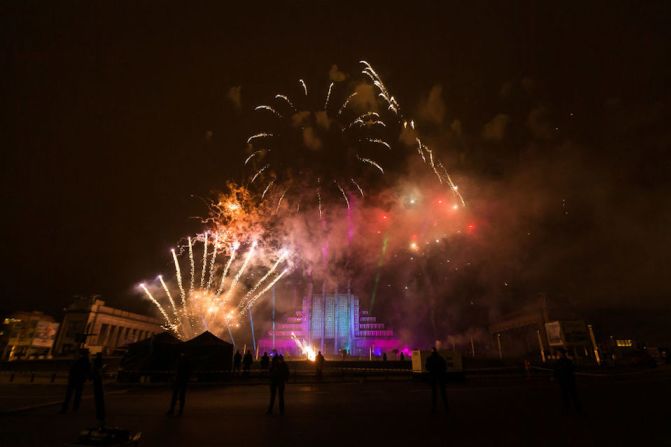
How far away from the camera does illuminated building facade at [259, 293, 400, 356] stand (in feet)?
245

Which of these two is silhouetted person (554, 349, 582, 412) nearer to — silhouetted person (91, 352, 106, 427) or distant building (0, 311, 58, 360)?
silhouetted person (91, 352, 106, 427)

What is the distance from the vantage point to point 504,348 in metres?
85.1

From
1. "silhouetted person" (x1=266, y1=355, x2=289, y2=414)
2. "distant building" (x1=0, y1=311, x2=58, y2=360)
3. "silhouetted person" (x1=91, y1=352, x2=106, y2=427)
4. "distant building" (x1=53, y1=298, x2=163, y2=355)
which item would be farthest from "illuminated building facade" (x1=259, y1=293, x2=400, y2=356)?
"silhouetted person" (x1=91, y1=352, x2=106, y2=427)

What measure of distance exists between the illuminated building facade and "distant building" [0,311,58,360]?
47870mm

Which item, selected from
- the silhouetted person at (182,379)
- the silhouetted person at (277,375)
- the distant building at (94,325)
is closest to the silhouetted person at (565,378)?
the silhouetted person at (277,375)

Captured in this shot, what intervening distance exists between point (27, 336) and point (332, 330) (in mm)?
65905

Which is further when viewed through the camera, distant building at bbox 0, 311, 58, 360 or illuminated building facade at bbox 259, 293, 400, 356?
distant building at bbox 0, 311, 58, 360

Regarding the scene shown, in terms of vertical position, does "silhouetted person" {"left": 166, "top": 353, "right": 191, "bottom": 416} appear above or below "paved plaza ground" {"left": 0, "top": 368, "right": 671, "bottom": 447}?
above

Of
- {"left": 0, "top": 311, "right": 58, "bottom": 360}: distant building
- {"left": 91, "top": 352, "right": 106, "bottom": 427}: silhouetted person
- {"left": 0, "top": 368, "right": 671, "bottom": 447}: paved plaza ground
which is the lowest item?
{"left": 0, "top": 368, "right": 671, "bottom": 447}: paved plaza ground

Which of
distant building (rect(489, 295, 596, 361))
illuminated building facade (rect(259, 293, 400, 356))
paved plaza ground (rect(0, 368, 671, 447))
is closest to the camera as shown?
paved plaza ground (rect(0, 368, 671, 447))

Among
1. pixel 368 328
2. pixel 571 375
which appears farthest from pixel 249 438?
pixel 368 328

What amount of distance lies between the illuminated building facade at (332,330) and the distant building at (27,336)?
47.9m

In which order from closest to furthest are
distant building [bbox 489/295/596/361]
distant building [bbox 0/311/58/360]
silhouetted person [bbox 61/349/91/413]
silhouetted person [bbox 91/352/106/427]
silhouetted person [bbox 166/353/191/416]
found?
silhouetted person [bbox 91/352/106/427], silhouetted person [bbox 166/353/191/416], silhouetted person [bbox 61/349/91/413], distant building [bbox 489/295/596/361], distant building [bbox 0/311/58/360]

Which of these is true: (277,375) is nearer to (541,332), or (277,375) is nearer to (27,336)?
(541,332)
